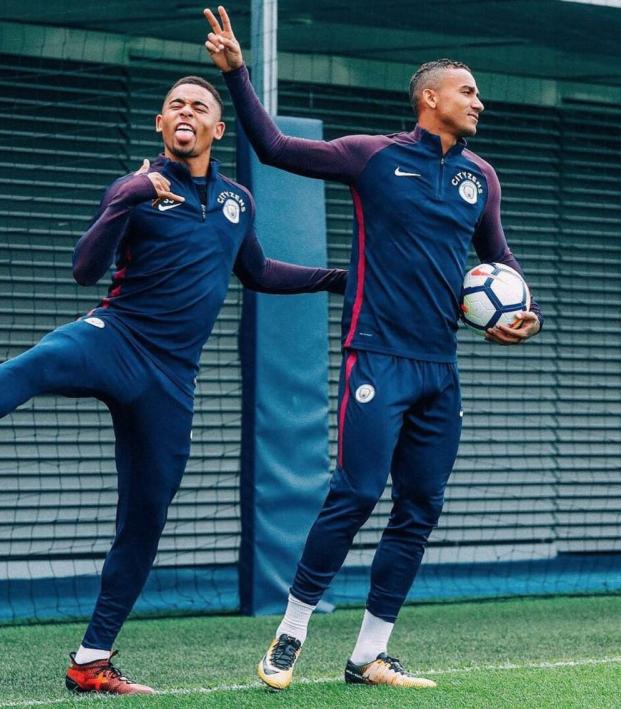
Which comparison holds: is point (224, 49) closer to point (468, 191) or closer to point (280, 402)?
point (468, 191)

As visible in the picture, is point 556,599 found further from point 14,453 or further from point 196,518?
point 14,453

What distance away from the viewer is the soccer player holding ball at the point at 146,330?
4.59 m

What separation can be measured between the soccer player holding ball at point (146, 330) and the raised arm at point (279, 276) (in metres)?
0.22

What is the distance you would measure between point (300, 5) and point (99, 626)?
15.1ft

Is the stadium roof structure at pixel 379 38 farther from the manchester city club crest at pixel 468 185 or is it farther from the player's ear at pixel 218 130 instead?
the manchester city club crest at pixel 468 185

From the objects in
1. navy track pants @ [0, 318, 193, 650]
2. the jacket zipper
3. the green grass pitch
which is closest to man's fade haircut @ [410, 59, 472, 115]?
the jacket zipper

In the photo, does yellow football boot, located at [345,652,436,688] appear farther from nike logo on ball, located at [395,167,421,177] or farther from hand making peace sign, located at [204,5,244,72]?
hand making peace sign, located at [204,5,244,72]

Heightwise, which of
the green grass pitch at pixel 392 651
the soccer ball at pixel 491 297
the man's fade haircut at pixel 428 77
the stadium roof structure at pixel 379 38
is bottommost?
the green grass pitch at pixel 392 651

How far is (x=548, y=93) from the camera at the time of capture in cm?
967

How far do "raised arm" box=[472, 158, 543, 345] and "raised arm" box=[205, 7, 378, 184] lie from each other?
52cm

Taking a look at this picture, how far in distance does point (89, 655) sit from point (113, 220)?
5.16 feet

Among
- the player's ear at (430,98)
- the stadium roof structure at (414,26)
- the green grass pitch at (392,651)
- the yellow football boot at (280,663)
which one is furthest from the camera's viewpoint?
the stadium roof structure at (414,26)

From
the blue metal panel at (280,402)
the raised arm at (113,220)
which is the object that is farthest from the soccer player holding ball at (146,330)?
the blue metal panel at (280,402)

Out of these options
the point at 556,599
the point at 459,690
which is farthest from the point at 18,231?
the point at 459,690
